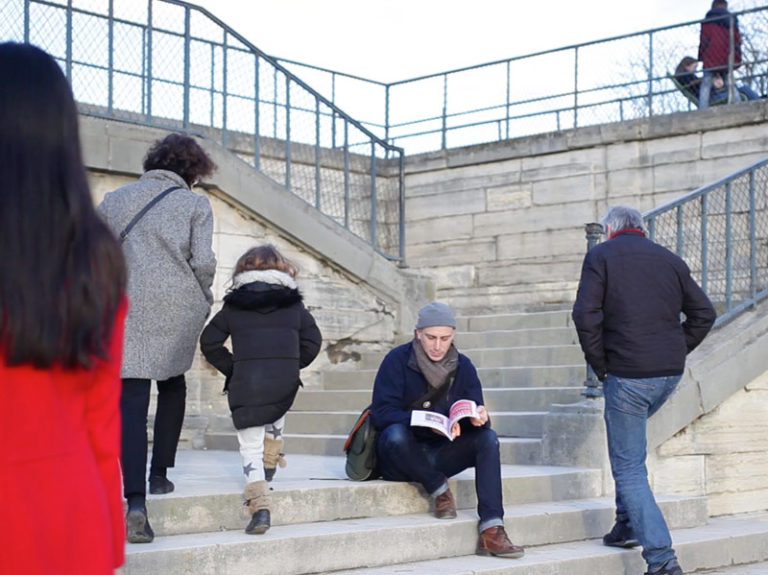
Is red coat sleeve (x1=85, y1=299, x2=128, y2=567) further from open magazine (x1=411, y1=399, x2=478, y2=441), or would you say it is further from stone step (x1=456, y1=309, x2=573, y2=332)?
stone step (x1=456, y1=309, x2=573, y2=332)

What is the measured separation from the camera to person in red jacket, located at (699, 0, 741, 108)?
12867mm

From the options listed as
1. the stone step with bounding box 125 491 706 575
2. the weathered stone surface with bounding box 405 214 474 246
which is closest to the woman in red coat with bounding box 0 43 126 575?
the stone step with bounding box 125 491 706 575

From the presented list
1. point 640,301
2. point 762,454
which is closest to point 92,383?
point 640,301

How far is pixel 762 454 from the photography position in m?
8.27

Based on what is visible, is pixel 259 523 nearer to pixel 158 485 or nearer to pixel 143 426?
pixel 158 485

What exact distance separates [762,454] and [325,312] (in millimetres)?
Result: 3657

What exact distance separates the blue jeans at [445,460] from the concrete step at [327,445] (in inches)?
57.2

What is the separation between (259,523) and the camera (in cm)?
525

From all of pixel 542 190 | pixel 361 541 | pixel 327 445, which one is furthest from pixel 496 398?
pixel 542 190

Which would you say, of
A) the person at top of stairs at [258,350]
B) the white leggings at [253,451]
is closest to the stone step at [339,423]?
the person at top of stairs at [258,350]

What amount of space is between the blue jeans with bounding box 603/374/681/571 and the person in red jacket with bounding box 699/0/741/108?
8083 millimetres

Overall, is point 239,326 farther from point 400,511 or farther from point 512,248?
point 512,248

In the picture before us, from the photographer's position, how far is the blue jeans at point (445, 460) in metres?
5.77

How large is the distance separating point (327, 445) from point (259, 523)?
9.59 ft
